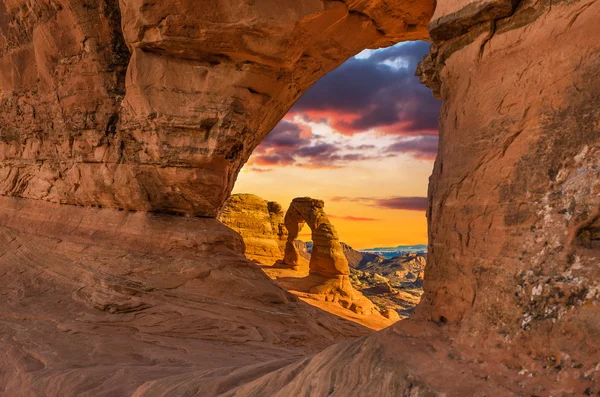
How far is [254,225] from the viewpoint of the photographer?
24359mm

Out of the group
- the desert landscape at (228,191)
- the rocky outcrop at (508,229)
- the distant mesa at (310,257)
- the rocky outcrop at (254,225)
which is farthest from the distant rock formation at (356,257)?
the rocky outcrop at (508,229)

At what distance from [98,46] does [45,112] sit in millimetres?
2115

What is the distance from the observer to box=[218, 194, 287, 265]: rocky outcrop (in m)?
23.8

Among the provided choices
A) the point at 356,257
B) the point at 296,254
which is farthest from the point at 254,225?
the point at 356,257

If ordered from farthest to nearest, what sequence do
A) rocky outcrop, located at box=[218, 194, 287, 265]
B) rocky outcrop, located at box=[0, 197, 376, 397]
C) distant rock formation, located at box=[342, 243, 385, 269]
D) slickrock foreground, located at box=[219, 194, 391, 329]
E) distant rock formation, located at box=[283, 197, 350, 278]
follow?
distant rock formation, located at box=[342, 243, 385, 269] → rocky outcrop, located at box=[218, 194, 287, 265] → distant rock formation, located at box=[283, 197, 350, 278] → slickrock foreground, located at box=[219, 194, 391, 329] → rocky outcrop, located at box=[0, 197, 376, 397]

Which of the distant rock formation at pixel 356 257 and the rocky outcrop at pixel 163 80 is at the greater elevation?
the rocky outcrop at pixel 163 80

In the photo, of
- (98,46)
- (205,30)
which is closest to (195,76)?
(205,30)

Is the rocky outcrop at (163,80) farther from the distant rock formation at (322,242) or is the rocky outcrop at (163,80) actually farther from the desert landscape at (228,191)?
the distant rock formation at (322,242)

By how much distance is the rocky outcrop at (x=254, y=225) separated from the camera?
937 inches

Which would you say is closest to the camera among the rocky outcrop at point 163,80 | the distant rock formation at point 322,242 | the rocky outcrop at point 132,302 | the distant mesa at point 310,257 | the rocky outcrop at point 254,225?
the rocky outcrop at point 132,302

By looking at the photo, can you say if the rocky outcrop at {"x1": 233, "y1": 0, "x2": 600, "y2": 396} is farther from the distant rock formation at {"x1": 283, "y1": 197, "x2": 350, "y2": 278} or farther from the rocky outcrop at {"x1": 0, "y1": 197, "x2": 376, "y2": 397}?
the distant rock formation at {"x1": 283, "y1": 197, "x2": 350, "y2": 278}

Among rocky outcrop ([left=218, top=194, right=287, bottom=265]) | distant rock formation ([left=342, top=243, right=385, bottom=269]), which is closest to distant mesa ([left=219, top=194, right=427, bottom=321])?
rocky outcrop ([left=218, top=194, right=287, bottom=265])

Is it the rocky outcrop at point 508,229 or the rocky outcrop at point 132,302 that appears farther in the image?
the rocky outcrop at point 132,302

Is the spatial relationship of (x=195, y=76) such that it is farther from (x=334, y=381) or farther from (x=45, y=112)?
(x=334, y=381)
